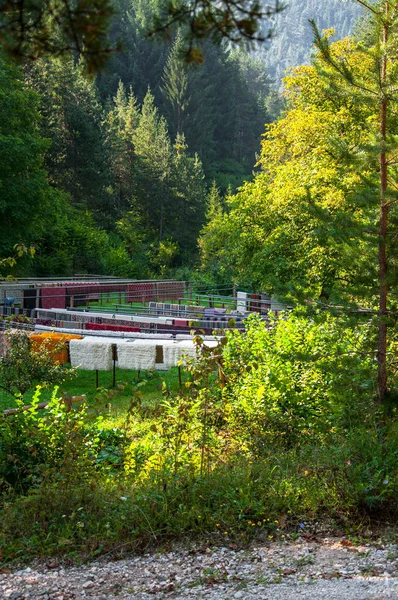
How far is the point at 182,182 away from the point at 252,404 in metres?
50.9

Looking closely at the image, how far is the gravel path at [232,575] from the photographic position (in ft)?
14.9

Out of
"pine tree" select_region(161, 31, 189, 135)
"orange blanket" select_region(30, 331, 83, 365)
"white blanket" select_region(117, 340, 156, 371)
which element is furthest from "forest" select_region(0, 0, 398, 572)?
"pine tree" select_region(161, 31, 189, 135)

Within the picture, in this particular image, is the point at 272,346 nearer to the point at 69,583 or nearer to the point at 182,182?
the point at 69,583

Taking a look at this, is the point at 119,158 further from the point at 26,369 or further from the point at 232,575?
the point at 232,575

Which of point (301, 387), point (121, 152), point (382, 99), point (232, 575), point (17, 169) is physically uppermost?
point (121, 152)

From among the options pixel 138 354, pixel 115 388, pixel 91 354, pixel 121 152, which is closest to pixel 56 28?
pixel 115 388

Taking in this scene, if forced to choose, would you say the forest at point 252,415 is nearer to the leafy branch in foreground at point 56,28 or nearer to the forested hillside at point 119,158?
the leafy branch in foreground at point 56,28

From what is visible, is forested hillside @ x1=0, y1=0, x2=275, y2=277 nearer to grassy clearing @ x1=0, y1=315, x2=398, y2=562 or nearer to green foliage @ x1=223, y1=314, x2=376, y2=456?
green foliage @ x1=223, y1=314, x2=376, y2=456

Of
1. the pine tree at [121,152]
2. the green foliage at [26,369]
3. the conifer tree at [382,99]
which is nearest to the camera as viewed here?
the conifer tree at [382,99]

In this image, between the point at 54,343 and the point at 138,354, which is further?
the point at 54,343

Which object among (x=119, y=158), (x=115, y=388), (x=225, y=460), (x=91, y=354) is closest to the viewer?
(x=225, y=460)

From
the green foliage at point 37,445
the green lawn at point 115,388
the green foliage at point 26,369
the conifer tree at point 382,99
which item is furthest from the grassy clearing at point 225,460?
the green foliage at point 26,369

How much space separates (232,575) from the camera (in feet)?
16.0

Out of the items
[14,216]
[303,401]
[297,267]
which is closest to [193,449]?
[303,401]
